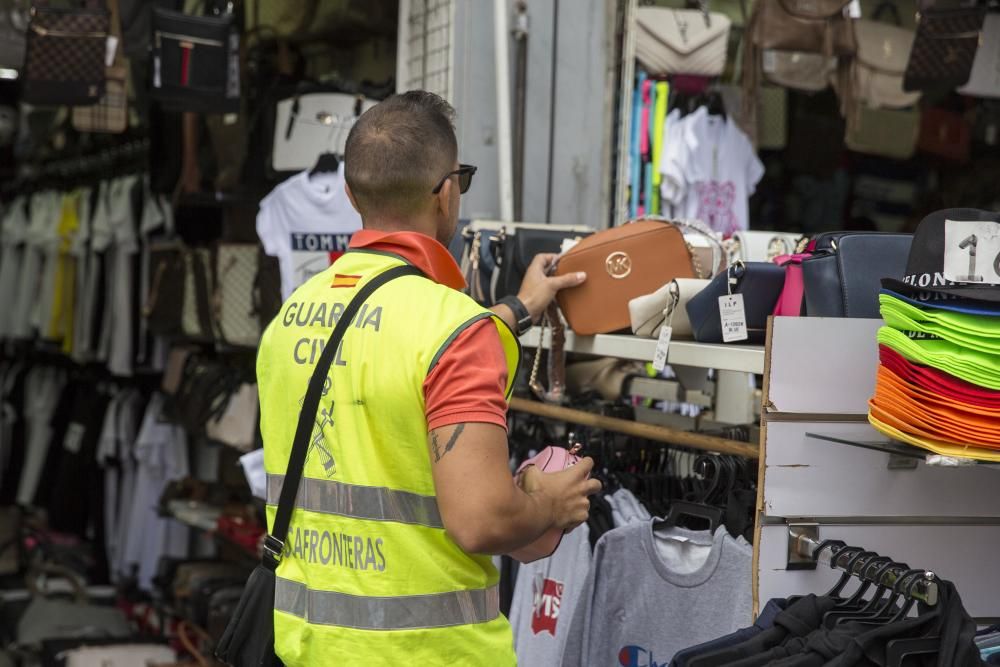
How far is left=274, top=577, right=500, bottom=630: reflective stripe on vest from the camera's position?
6.84 feet

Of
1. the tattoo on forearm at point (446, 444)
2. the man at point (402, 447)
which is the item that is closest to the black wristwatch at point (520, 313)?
the man at point (402, 447)

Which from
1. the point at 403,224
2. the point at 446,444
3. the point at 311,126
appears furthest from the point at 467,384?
the point at 311,126

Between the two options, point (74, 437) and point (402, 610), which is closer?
point (402, 610)

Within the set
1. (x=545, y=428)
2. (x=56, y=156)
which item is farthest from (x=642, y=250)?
(x=56, y=156)

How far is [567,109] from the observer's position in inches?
171

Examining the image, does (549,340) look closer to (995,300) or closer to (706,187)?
(995,300)

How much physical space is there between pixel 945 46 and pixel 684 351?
2.68 m

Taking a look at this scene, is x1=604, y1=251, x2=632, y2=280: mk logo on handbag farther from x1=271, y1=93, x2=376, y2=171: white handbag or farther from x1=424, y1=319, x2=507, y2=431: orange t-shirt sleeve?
x1=271, y1=93, x2=376, y2=171: white handbag

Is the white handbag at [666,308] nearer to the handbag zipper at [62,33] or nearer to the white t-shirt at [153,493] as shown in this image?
the handbag zipper at [62,33]

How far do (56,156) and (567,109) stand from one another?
588cm

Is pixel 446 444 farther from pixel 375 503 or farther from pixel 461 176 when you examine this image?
pixel 461 176

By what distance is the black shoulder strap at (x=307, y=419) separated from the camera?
82.4 inches

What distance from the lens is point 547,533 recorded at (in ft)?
6.89

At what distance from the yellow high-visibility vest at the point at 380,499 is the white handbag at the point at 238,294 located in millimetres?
3539
